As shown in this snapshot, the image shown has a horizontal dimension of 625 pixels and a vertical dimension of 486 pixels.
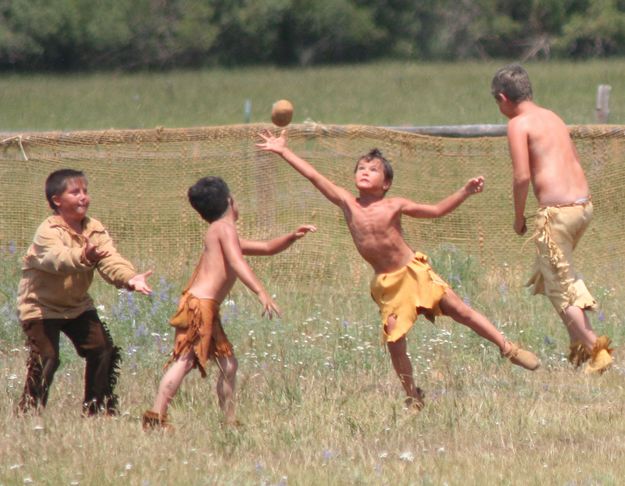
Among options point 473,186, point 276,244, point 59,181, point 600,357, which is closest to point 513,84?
point 473,186

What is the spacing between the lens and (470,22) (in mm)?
50062

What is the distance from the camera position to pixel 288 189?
35.3 ft

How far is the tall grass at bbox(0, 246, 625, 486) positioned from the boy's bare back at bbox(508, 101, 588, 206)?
101 centimetres

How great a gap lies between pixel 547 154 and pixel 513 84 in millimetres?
457

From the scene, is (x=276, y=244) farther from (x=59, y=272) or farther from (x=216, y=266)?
(x=59, y=272)

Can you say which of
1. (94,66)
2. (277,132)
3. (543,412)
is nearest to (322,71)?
(94,66)

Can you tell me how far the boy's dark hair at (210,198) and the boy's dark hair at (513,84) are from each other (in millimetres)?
1994

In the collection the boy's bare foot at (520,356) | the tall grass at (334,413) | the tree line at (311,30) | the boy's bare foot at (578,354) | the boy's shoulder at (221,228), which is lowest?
the tall grass at (334,413)

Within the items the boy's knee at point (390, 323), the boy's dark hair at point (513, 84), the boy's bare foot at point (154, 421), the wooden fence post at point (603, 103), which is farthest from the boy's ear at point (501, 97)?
the wooden fence post at point (603, 103)

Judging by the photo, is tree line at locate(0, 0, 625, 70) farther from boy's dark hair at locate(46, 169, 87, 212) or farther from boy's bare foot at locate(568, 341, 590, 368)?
boy's dark hair at locate(46, 169, 87, 212)

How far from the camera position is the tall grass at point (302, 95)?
3081 cm

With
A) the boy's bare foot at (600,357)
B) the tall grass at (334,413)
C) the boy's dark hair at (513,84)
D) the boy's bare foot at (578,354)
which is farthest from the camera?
the boy's dark hair at (513,84)

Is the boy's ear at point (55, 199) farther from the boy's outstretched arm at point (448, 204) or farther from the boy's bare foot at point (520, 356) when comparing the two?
the boy's bare foot at point (520, 356)

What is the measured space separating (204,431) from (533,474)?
1599mm
